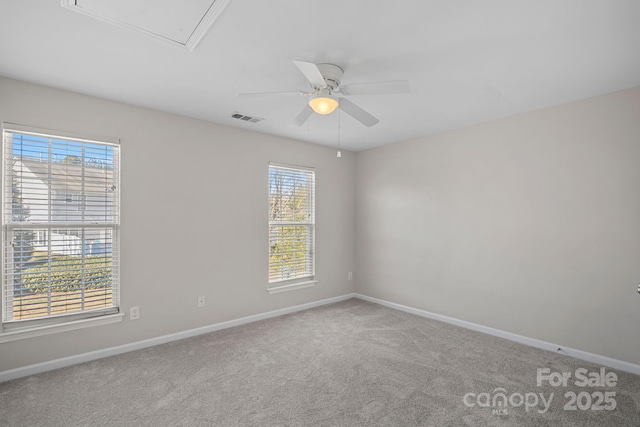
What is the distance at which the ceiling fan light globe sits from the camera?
232 centimetres

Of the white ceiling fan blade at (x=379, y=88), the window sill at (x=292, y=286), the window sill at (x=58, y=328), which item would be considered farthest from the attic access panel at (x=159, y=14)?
the window sill at (x=292, y=286)

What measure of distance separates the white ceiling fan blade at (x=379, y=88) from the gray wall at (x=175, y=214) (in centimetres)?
206

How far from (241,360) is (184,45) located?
262cm

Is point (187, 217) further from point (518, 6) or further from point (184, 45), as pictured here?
point (518, 6)

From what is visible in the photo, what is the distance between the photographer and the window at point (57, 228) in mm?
2641

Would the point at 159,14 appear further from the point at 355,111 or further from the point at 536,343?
the point at 536,343

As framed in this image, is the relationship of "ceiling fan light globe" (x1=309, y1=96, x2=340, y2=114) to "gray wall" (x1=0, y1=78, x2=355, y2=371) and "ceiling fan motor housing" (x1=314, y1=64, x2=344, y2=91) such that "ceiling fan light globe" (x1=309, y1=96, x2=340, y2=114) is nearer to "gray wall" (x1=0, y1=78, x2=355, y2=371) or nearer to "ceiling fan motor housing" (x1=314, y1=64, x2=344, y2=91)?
"ceiling fan motor housing" (x1=314, y1=64, x2=344, y2=91)

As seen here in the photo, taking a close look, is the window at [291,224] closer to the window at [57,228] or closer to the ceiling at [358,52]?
the ceiling at [358,52]

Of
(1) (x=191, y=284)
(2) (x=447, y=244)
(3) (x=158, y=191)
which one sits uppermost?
(3) (x=158, y=191)

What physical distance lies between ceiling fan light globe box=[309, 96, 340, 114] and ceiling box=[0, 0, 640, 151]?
26 cm

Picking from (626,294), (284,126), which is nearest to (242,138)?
(284,126)

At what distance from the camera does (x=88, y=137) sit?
2939 mm

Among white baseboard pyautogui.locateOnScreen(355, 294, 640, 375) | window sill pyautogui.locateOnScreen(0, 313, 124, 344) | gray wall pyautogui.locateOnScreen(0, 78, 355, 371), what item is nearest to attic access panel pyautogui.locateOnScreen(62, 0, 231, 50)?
gray wall pyautogui.locateOnScreen(0, 78, 355, 371)

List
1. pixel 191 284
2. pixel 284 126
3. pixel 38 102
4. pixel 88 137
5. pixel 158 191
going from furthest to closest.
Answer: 1. pixel 284 126
2. pixel 191 284
3. pixel 158 191
4. pixel 88 137
5. pixel 38 102
